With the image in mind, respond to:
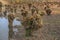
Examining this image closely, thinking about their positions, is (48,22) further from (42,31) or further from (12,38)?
(12,38)

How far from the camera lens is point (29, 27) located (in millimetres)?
5039

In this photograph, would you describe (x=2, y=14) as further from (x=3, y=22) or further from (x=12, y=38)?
(x=12, y=38)

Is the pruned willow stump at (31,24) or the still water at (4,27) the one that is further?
the pruned willow stump at (31,24)

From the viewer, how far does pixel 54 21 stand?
6344 millimetres

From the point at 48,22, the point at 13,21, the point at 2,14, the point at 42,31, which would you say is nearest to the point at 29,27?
the point at 42,31

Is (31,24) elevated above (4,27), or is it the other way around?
(31,24)

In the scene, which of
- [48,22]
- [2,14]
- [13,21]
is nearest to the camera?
[13,21]

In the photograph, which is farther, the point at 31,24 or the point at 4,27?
the point at 4,27

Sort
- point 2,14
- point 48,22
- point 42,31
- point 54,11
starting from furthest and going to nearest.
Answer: point 54,11
point 2,14
point 48,22
point 42,31

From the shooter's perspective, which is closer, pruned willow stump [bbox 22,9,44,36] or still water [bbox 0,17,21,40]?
still water [bbox 0,17,21,40]

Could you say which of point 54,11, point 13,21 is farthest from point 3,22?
point 54,11

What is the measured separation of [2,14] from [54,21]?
59.5 inches

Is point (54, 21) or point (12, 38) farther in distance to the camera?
point (54, 21)

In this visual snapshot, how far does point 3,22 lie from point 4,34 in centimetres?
96
